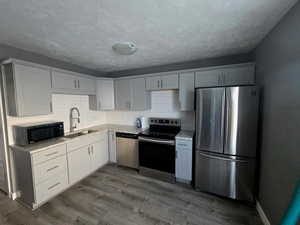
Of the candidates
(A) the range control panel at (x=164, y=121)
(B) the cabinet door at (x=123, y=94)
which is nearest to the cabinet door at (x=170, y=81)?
(A) the range control panel at (x=164, y=121)

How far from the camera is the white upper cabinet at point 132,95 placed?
3.20 m

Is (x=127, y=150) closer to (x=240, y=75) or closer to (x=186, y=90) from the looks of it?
(x=186, y=90)

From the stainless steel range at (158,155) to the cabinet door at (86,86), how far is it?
5.25ft

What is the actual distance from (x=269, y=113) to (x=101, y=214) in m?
2.71

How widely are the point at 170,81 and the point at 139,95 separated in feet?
2.71

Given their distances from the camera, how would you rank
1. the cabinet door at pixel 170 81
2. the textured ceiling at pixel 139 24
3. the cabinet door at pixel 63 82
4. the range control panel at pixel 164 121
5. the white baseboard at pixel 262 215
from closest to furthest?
the textured ceiling at pixel 139 24, the white baseboard at pixel 262 215, the cabinet door at pixel 63 82, the cabinet door at pixel 170 81, the range control panel at pixel 164 121

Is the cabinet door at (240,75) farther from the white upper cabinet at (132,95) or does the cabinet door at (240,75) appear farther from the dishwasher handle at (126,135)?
the dishwasher handle at (126,135)

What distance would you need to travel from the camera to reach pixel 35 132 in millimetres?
2154

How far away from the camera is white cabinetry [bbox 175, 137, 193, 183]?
2.50m

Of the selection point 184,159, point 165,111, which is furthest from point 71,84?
point 184,159

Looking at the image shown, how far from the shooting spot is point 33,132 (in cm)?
212

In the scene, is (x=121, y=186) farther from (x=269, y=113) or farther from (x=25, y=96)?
(x=269, y=113)

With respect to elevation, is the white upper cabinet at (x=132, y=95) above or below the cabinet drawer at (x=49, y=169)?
above

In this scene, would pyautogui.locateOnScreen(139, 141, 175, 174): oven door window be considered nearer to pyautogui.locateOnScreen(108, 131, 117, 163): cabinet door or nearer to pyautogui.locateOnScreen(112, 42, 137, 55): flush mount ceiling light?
pyautogui.locateOnScreen(108, 131, 117, 163): cabinet door
